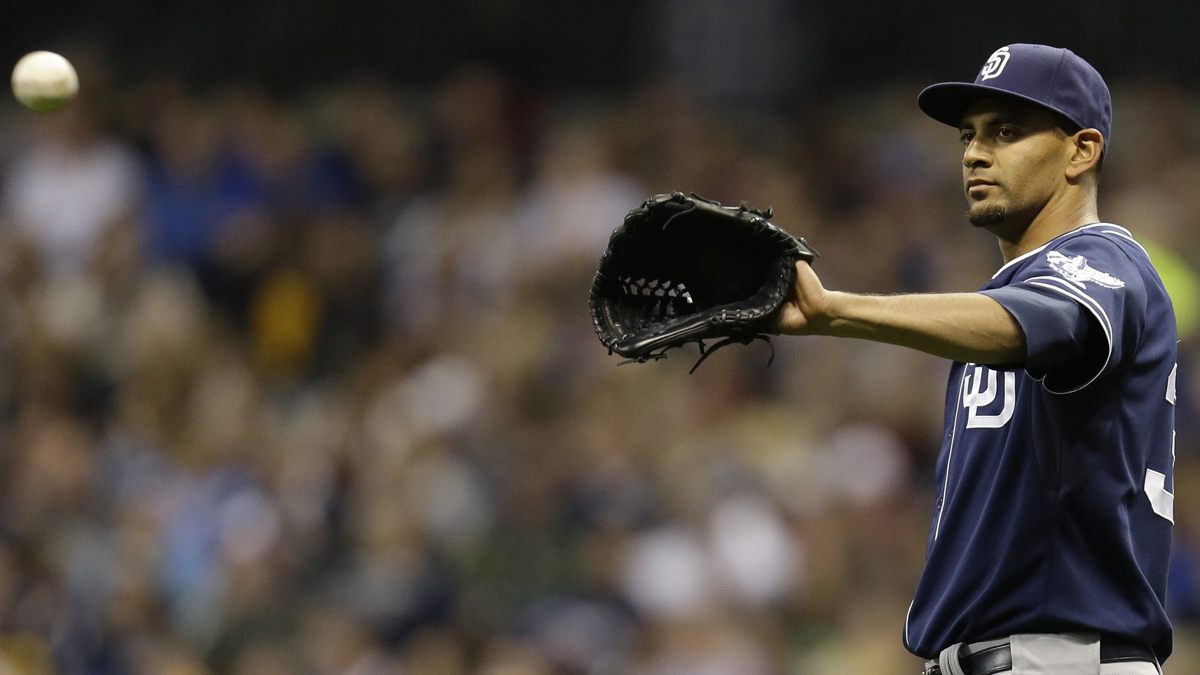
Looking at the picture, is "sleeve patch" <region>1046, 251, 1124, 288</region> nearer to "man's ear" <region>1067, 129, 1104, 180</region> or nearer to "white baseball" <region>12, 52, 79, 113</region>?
"man's ear" <region>1067, 129, 1104, 180</region>

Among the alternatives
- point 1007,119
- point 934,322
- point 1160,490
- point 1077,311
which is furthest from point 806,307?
point 1160,490

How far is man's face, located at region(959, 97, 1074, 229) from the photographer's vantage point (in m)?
2.93

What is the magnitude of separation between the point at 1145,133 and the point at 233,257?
221 inches

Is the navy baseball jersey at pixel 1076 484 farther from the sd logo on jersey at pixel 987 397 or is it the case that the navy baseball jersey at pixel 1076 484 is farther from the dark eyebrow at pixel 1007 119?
the dark eyebrow at pixel 1007 119

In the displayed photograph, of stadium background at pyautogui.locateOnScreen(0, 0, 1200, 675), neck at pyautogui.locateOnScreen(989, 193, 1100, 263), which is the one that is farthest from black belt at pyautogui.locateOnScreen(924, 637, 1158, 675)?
stadium background at pyautogui.locateOnScreen(0, 0, 1200, 675)

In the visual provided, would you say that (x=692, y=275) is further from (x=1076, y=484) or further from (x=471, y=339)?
(x=471, y=339)

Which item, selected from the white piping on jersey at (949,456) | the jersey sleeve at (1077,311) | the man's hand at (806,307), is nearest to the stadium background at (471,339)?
the white piping on jersey at (949,456)

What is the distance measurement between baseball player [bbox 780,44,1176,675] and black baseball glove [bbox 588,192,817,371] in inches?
2.1

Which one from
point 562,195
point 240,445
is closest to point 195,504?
point 240,445

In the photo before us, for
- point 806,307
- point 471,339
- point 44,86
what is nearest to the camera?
point 806,307

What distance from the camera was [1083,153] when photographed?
295 cm

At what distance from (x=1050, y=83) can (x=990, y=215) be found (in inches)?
11.2

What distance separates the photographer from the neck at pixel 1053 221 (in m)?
2.96

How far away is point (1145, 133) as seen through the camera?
8.65m
